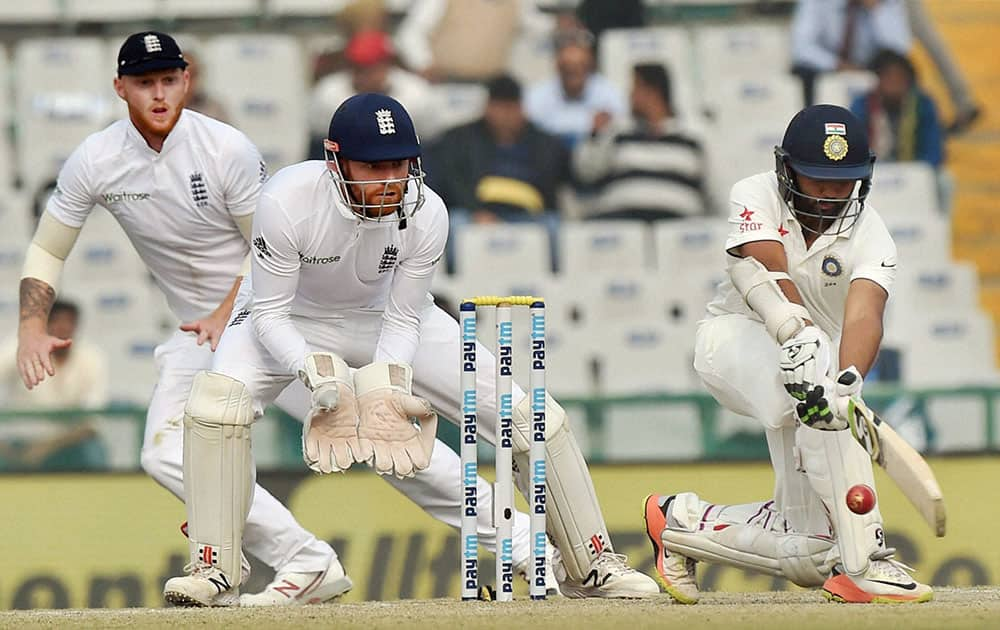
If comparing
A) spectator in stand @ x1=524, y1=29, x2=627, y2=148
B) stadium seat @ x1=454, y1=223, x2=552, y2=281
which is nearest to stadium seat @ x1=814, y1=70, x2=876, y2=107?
spectator in stand @ x1=524, y1=29, x2=627, y2=148

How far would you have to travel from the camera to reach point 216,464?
14.6 feet

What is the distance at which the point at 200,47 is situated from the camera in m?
8.93

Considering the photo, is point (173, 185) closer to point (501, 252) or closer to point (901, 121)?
point (501, 252)

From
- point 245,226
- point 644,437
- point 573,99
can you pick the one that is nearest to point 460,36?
point 573,99

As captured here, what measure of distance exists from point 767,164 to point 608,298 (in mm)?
1147

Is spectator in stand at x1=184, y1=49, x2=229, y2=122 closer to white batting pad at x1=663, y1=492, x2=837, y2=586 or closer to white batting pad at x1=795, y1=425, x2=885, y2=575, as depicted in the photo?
white batting pad at x1=663, y1=492, x2=837, y2=586

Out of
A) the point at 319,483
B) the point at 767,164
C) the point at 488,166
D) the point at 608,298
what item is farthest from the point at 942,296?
the point at 319,483

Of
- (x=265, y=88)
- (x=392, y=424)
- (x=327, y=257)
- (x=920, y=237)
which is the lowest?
(x=392, y=424)

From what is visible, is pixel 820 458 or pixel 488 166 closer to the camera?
pixel 820 458

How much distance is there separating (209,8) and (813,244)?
5411 millimetres

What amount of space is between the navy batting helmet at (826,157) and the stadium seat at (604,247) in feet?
11.9

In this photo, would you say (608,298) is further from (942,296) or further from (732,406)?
(732,406)

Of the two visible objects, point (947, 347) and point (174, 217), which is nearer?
point (174, 217)

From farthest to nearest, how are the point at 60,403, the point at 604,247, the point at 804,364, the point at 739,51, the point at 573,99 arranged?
1. the point at 739,51
2. the point at 573,99
3. the point at 604,247
4. the point at 60,403
5. the point at 804,364
